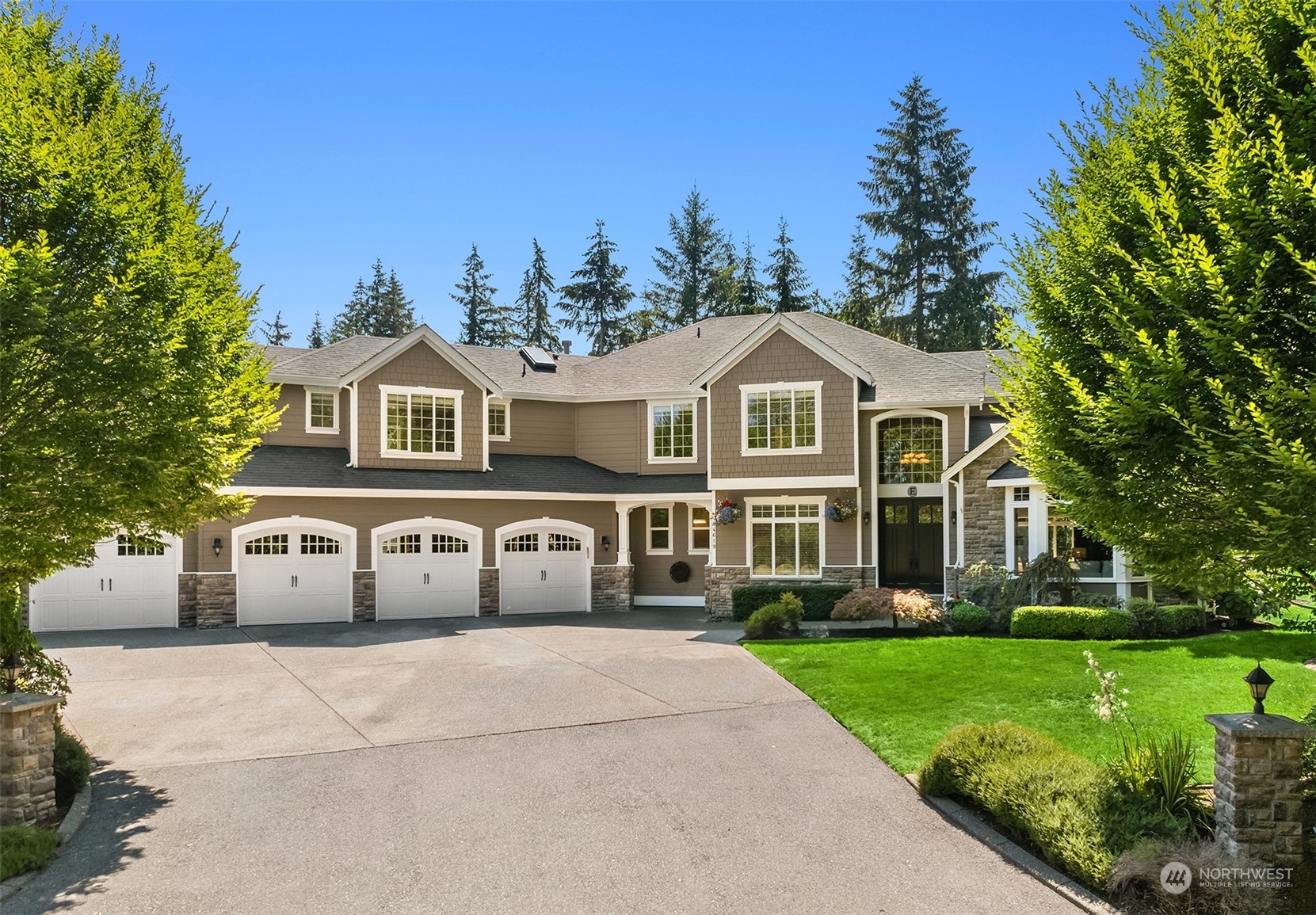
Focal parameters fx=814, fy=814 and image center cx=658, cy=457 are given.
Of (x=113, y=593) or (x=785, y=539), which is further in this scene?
(x=785, y=539)

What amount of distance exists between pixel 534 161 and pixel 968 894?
14923mm

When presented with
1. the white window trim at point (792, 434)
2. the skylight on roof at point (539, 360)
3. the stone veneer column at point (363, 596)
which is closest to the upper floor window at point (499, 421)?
the skylight on roof at point (539, 360)

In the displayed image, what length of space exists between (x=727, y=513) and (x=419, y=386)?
8.71m

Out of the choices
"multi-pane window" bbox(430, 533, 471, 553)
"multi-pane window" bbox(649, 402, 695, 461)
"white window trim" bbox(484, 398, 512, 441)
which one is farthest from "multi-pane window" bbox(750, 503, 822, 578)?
"white window trim" bbox(484, 398, 512, 441)

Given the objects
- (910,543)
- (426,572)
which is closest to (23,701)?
(426,572)

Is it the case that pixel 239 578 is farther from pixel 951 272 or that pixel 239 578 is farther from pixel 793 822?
pixel 951 272

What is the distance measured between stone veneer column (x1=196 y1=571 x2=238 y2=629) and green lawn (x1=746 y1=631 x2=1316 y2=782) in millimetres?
11958

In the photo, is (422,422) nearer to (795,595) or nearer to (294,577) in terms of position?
(294,577)

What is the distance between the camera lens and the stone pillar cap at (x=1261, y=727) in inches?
233

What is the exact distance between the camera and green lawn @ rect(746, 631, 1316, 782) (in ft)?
32.1

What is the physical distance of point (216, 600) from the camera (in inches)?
734

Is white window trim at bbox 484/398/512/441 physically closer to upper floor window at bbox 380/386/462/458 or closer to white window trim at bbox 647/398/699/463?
upper floor window at bbox 380/386/462/458

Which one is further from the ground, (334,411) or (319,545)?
(334,411)

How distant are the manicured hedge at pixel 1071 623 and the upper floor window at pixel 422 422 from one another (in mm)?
14243
